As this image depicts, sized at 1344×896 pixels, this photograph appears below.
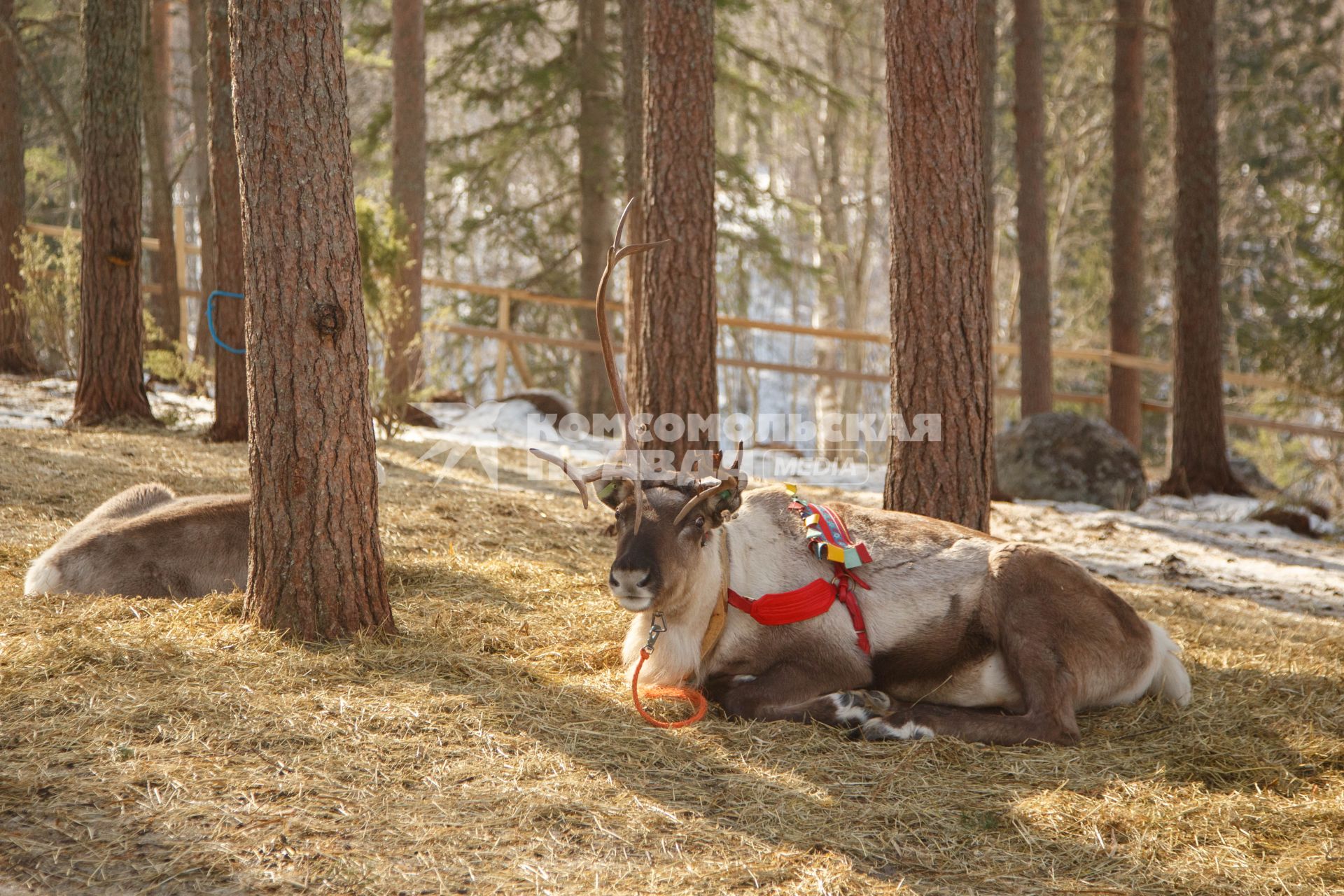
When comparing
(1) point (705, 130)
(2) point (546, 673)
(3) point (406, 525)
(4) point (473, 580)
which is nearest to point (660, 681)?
(2) point (546, 673)

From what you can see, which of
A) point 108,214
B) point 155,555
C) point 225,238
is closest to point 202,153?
point 108,214

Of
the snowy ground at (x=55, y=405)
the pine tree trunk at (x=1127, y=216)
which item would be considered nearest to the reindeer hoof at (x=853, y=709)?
the snowy ground at (x=55, y=405)

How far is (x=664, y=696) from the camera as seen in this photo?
422 cm

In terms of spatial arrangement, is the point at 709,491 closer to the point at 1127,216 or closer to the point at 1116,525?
the point at 1116,525

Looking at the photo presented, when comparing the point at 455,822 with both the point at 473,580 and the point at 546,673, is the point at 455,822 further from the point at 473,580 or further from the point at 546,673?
the point at 473,580

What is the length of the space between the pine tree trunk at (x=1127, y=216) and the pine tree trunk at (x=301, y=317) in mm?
10364

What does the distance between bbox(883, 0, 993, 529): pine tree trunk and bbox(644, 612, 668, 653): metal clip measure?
6.62 feet

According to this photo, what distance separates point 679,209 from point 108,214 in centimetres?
520

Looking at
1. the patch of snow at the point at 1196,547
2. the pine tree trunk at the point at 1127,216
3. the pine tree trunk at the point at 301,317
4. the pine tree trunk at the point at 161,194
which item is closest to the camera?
the pine tree trunk at the point at 301,317

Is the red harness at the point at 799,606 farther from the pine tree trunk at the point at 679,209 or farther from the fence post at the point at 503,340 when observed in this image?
the fence post at the point at 503,340

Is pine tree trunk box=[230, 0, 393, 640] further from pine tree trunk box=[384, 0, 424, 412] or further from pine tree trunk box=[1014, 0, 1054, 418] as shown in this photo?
pine tree trunk box=[1014, 0, 1054, 418]

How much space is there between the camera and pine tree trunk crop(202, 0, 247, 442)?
830cm

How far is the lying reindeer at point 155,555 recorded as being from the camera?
4.88 meters

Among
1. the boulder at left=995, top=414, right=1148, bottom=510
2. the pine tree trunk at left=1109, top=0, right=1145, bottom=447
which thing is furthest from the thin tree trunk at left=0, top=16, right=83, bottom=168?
the pine tree trunk at left=1109, top=0, right=1145, bottom=447
